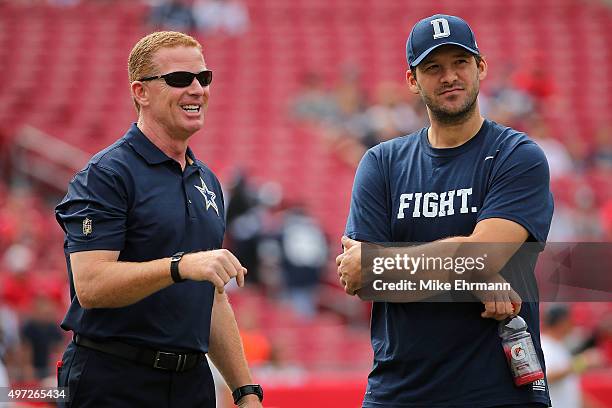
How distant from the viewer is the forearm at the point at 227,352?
378cm

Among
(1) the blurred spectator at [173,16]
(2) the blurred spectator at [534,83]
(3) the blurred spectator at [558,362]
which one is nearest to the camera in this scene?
(3) the blurred spectator at [558,362]

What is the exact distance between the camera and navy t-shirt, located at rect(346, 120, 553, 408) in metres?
3.38

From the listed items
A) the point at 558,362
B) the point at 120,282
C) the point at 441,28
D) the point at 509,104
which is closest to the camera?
the point at 120,282

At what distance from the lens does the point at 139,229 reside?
3473 mm

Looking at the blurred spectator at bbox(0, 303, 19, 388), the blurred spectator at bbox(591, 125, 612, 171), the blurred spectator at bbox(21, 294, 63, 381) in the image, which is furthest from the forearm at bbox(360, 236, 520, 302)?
the blurred spectator at bbox(591, 125, 612, 171)

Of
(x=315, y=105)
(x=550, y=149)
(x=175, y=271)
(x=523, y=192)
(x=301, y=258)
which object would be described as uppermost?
(x=315, y=105)

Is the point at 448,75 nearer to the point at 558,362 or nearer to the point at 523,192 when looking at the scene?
the point at 523,192

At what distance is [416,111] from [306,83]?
9.50 ft

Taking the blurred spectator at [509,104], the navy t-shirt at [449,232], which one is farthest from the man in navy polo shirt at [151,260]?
the blurred spectator at [509,104]

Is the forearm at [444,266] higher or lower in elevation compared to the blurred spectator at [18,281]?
lower

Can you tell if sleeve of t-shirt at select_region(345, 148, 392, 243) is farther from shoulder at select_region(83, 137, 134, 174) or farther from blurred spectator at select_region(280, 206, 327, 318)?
blurred spectator at select_region(280, 206, 327, 318)

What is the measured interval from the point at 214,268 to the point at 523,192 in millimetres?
1090

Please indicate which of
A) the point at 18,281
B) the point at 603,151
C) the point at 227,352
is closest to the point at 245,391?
the point at 227,352

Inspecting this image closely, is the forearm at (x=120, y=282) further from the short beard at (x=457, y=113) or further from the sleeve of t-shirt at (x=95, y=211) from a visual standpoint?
the short beard at (x=457, y=113)
